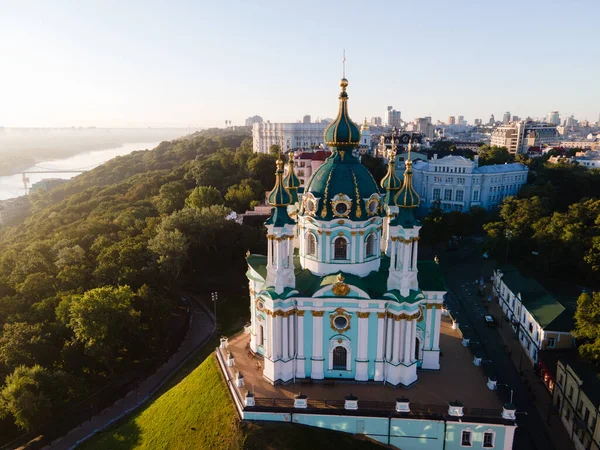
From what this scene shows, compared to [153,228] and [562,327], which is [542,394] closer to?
[562,327]

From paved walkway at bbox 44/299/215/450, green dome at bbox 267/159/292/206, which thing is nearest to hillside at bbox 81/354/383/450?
paved walkway at bbox 44/299/215/450

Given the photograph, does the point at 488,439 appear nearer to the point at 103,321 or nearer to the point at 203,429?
the point at 203,429

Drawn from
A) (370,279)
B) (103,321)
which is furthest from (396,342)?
(103,321)

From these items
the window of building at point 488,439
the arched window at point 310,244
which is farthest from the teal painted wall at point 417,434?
the arched window at point 310,244

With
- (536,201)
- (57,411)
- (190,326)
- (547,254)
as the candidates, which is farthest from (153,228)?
(536,201)

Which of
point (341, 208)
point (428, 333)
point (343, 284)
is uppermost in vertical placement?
point (341, 208)

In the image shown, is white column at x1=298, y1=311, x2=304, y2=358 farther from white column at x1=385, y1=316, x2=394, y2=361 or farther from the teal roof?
the teal roof

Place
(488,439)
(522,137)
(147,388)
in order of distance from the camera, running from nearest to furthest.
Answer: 1. (488,439)
2. (147,388)
3. (522,137)
